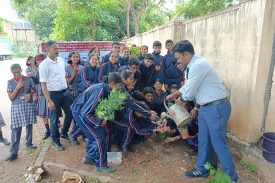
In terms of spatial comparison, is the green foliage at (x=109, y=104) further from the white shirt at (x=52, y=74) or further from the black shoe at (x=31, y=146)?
the black shoe at (x=31, y=146)

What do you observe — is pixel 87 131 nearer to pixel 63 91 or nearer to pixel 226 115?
pixel 63 91

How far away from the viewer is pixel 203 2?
7785mm

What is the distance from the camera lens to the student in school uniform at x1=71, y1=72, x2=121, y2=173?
3.70 m

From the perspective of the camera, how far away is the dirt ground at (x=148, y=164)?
3.86 metres

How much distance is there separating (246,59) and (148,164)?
92.6 inches

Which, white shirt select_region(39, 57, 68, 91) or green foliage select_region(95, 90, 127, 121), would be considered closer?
green foliage select_region(95, 90, 127, 121)

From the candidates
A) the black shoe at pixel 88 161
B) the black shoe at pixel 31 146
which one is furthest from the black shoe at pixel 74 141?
the black shoe at pixel 88 161

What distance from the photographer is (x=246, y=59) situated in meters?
4.27

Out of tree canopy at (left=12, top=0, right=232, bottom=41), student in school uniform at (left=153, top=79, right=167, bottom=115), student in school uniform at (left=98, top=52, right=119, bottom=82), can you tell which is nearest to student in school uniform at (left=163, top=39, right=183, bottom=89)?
student in school uniform at (left=153, top=79, right=167, bottom=115)

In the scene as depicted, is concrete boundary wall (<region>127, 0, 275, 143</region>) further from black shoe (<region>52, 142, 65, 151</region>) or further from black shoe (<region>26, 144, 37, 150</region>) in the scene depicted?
black shoe (<region>26, 144, 37, 150</region>)

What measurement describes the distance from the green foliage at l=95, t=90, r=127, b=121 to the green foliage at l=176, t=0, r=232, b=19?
211 inches

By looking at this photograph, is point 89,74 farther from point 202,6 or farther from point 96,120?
point 202,6

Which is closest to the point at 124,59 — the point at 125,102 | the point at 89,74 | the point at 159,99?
the point at 89,74

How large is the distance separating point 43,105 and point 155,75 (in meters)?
2.49
